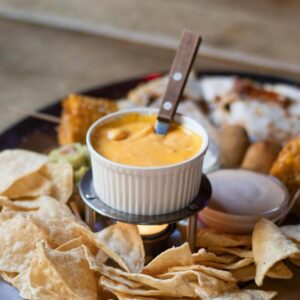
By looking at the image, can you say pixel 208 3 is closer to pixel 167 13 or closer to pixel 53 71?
pixel 167 13

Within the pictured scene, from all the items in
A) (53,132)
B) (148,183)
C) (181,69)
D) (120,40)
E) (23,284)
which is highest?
(181,69)

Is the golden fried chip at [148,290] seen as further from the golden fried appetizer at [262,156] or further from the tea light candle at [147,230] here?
the golden fried appetizer at [262,156]

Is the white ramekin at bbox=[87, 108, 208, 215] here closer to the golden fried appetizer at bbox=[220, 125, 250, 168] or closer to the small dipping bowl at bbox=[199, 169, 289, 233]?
the small dipping bowl at bbox=[199, 169, 289, 233]

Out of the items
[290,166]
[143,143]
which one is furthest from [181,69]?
[290,166]

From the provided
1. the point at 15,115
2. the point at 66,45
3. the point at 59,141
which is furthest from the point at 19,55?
the point at 59,141

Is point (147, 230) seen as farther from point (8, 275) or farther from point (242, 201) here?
point (8, 275)

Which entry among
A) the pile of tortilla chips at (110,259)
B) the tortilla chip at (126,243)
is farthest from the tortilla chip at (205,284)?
the tortilla chip at (126,243)
